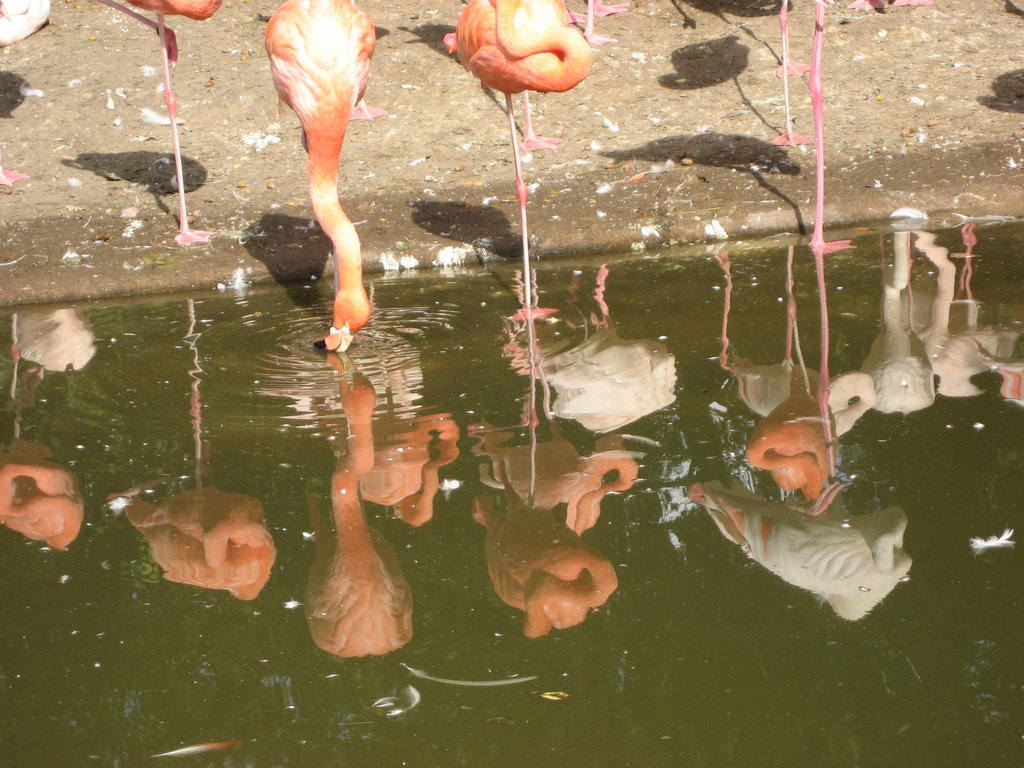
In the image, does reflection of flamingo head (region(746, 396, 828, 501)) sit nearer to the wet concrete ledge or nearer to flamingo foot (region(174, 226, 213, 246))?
the wet concrete ledge

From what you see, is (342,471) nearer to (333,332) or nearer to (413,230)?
(333,332)

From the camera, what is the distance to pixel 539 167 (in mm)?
5871

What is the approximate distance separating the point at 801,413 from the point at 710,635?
44.7 inches

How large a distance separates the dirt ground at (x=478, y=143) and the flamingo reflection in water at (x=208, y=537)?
2.10 m

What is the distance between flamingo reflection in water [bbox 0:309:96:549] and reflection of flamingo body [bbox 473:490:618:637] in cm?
107

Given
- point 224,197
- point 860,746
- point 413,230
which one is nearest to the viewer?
point 860,746

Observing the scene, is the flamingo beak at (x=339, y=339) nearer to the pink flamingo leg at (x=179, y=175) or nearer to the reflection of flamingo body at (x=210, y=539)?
the reflection of flamingo body at (x=210, y=539)

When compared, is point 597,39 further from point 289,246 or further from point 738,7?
point 289,246

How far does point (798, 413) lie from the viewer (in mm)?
3203

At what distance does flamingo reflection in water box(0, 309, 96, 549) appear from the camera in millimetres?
2861

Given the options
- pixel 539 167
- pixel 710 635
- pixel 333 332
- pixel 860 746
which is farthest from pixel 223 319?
pixel 860 746

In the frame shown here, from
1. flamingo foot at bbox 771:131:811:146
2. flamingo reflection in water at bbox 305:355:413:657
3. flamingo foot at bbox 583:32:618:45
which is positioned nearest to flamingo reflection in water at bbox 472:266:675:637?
flamingo reflection in water at bbox 305:355:413:657

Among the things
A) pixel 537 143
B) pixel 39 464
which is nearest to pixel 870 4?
pixel 537 143

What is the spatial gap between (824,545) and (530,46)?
7.17 ft
